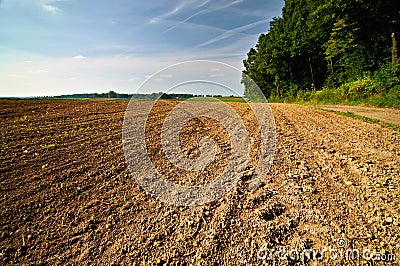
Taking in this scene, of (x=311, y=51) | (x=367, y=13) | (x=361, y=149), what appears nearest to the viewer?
(x=361, y=149)

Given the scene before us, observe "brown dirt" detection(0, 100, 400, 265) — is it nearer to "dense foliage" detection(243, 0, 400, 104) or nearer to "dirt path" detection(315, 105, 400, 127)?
"dirt path" detection(315, 105, 400, 127)

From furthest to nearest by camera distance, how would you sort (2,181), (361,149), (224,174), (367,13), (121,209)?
1. (367,13)
2. (361,149)
3. (224,174)
4. (2,181)
5. (121,209)

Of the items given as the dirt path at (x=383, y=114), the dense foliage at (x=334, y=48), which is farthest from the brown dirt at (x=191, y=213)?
the dense foliage at (x=334, y=48)

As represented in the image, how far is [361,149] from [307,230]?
4137 millimetres

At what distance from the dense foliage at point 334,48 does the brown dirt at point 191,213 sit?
1606cm

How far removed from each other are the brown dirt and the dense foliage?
1606cm

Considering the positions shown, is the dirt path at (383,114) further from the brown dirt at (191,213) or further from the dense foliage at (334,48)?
the brown dirt at (191,213)

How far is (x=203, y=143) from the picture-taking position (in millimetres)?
7512

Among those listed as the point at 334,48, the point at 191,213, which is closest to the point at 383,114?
the point at 191,213

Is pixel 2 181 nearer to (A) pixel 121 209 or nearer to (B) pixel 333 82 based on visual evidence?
(A) pixel 121 209

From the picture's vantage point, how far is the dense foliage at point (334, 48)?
19344 millimetres

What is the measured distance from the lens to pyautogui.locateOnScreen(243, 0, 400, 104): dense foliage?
762 inches

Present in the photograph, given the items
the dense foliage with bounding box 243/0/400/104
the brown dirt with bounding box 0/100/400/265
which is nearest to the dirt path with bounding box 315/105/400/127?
the dense foliage with bounding box 243/0/400/104

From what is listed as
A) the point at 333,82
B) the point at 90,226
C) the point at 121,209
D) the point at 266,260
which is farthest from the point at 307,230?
the point at 333,82
